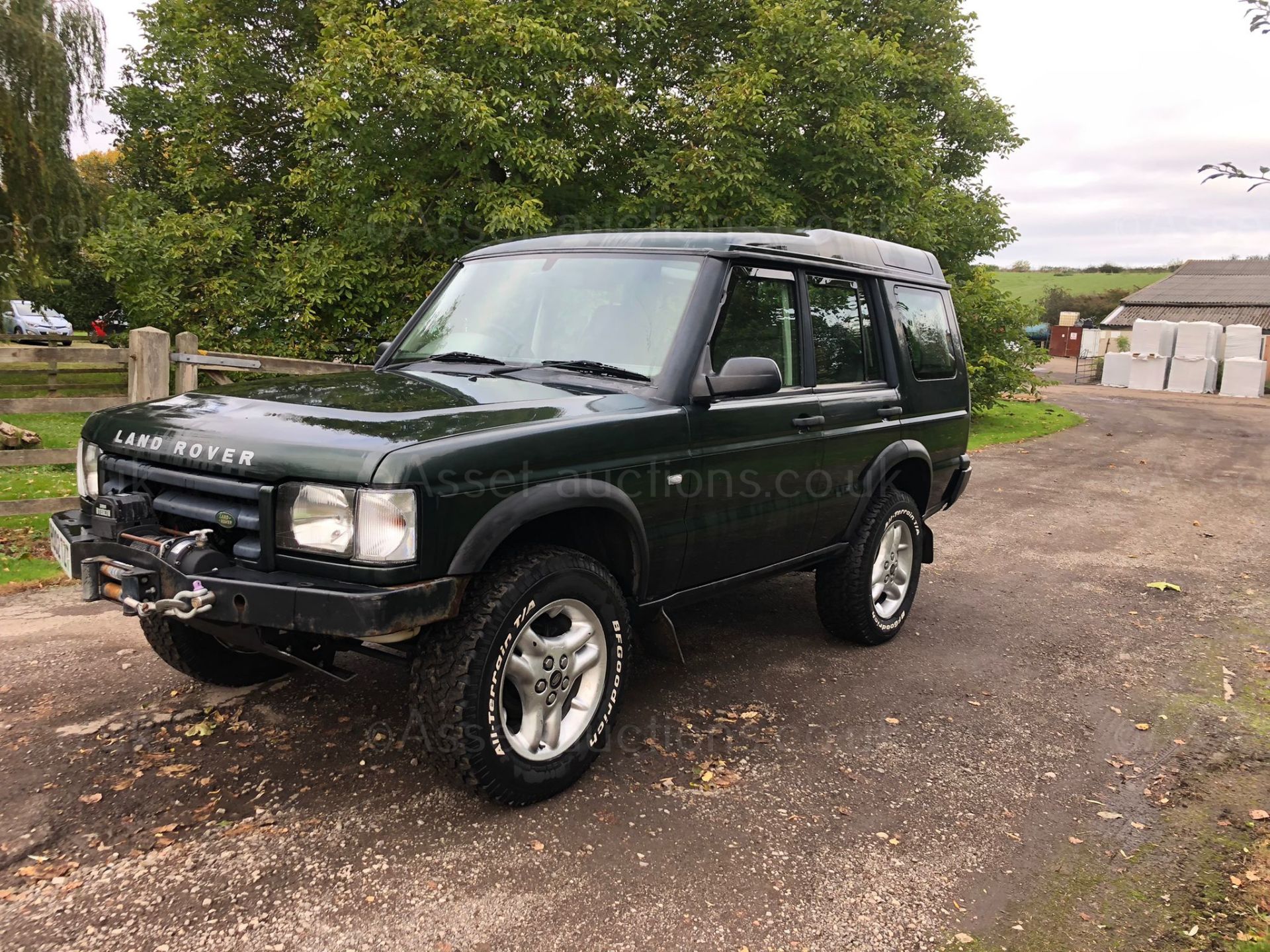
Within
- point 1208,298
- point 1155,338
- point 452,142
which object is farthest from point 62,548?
point 1208,298

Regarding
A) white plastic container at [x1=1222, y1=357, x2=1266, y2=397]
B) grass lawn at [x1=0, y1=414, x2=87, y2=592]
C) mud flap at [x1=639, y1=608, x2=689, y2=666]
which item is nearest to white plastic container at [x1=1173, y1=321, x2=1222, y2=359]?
white plastic container at [x1=1222, y1=357, x2=1266, y2=397]

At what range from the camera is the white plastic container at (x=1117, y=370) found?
125 feet

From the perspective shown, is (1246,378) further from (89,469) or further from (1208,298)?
(89,469)

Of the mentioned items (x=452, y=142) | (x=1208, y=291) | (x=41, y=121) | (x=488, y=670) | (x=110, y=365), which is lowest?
(x=488, y=670)

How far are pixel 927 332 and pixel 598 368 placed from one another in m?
2.58

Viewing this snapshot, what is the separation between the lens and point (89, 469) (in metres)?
3.59

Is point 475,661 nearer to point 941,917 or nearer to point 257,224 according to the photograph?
point 941,917

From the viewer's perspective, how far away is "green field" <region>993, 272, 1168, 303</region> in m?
82.2

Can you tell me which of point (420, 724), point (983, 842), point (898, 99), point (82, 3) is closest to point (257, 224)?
point (82, 3)

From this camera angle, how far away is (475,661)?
9.91 feet

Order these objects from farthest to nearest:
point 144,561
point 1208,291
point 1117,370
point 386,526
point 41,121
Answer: point 1208,291
point 1117,370
point 41,121
point 144,561
point 386,526

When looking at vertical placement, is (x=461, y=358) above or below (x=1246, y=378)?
below

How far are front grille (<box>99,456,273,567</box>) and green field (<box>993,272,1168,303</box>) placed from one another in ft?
266

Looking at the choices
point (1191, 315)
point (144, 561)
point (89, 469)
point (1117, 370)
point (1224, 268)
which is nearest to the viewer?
point (144, 561)
